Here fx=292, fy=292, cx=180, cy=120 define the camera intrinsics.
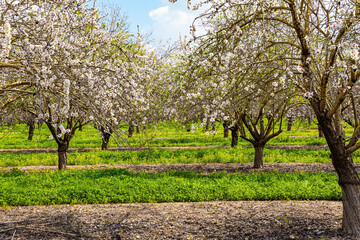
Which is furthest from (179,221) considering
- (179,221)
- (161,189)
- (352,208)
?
(352,208)

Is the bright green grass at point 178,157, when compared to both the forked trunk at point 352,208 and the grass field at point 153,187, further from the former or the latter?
the forked trunk at point 352,208

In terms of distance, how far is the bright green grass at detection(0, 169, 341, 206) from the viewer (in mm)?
9047

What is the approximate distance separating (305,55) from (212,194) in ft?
16.8

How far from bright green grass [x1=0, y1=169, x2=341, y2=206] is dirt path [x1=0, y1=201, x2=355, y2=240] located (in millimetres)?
408

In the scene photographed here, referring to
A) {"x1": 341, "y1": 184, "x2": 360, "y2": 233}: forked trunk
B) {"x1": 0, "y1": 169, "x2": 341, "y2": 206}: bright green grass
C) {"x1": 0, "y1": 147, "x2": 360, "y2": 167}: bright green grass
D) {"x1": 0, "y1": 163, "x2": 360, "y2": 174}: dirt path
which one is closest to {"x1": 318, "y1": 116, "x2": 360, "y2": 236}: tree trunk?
{"x1": 341, "y1": 184, "x2": 360, "y2": 233}: forked trunk

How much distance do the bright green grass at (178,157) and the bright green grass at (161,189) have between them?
15.4 ft

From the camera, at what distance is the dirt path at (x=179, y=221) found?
6.49m

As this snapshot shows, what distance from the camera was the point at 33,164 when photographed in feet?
54.6

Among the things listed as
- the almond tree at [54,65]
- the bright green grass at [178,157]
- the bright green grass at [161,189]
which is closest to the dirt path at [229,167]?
the bright green grass at [178,157]

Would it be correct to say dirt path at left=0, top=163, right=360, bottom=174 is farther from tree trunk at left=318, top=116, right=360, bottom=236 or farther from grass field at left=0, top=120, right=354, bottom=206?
tree trunk at left=318, top=116, right=360, bottom=236

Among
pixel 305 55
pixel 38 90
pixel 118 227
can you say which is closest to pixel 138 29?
pixel 38 90

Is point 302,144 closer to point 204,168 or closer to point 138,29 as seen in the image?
point 204,168

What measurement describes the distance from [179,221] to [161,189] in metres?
2.37

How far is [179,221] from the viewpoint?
7270mm
